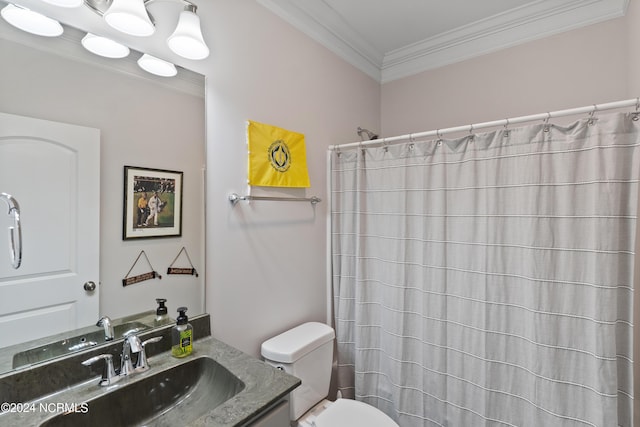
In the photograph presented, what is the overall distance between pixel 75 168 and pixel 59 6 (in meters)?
0.51

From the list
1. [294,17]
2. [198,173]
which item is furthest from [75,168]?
[294,17]

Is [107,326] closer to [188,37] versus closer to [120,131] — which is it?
[120,131]

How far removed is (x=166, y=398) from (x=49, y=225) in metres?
0.68

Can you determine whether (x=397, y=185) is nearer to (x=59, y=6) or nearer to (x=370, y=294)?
(x=370, y=294)

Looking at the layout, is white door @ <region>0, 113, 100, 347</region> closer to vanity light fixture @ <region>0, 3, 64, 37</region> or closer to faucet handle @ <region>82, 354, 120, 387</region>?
faucet handle @ <region>82, 354, 120, 387</region>

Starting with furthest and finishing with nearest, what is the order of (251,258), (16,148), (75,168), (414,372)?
(414,372), (251,258), (75,168), (16,148)

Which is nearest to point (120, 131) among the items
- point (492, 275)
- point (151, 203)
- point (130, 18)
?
point (151, 203)

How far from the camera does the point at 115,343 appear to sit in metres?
1.05

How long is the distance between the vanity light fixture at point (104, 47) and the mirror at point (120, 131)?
22mm

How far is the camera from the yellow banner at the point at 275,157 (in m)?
1.50

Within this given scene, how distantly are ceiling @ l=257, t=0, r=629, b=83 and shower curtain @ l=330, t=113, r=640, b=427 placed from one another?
2.73 feet

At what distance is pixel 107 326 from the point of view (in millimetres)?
1038

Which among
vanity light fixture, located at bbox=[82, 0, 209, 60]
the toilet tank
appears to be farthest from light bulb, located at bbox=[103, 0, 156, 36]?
the toilet tank

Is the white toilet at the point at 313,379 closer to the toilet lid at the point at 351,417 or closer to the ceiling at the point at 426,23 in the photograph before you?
the toilet lid at the point at 351,417
